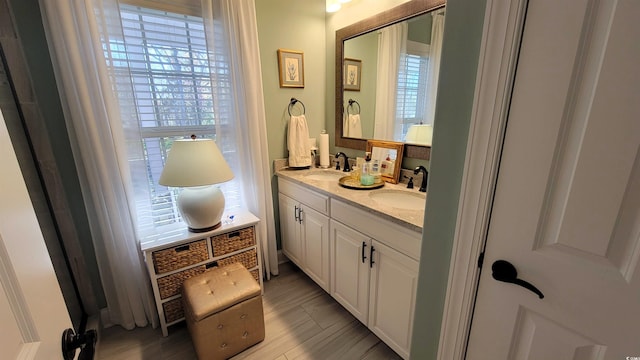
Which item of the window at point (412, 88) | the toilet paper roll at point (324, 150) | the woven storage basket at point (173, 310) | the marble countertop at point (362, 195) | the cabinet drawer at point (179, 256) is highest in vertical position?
the window at point (412, 88)

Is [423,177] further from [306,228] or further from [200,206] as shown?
[200,206]

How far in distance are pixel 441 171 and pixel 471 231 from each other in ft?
0.72

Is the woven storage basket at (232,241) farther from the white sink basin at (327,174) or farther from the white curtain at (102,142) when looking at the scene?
the white sink basin at (327,174)

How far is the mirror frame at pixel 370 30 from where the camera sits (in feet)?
5.28

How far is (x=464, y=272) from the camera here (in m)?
0.87

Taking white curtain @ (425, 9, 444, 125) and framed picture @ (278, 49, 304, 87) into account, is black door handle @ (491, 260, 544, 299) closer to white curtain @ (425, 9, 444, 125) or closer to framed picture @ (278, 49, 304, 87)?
white curtain @ (425, 9, 444, 125)

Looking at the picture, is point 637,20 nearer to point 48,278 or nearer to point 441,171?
point 441,171

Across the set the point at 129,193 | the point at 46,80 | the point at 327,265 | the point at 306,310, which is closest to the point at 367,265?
the point at 327,265

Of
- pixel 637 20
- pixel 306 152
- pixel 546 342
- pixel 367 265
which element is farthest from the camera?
pixel 306 152

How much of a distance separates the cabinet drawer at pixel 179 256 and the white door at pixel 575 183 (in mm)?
1670

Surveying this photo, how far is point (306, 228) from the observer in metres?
2.05

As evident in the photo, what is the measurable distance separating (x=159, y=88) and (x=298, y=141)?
1075 millimetres

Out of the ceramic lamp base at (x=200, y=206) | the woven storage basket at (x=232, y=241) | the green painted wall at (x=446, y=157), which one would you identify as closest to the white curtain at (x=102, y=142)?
the ceramic lamp base at (x=200, y=206)

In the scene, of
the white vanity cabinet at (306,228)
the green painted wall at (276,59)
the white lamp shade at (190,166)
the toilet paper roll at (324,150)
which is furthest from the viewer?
the toilet paper roll at (324,150)
